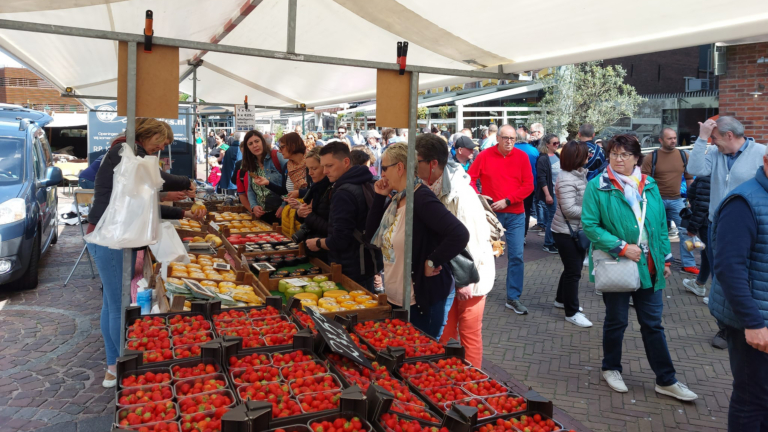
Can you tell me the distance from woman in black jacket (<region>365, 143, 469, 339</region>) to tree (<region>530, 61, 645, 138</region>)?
1861cm

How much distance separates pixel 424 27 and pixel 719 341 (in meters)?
4.22

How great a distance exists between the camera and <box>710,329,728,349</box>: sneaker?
17.1 ft

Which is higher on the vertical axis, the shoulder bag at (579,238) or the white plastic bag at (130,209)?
the white plastic bag at (130,209)

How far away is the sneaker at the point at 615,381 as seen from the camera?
4.36 meters

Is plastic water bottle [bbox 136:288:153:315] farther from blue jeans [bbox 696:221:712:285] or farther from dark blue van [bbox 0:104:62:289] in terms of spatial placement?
blue jeans [bbox 696:221:712:285]

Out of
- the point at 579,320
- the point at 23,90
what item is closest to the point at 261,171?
the point at 579,320

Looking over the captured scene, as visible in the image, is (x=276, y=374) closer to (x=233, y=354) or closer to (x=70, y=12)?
(x=233, y=354)

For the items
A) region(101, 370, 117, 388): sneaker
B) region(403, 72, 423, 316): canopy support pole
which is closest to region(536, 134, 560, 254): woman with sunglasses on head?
region(403, 72, 423, 316): canopy support pole

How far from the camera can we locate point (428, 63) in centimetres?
414

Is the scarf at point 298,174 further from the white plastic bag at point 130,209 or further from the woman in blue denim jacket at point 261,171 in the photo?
the white plastic bag at point 130,209

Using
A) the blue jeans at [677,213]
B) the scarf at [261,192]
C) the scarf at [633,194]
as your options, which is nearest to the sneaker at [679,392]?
the scarf at [633,194]

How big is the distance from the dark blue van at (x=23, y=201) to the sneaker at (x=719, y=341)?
25.1 feet

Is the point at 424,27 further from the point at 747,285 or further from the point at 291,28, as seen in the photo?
the point at 747,285

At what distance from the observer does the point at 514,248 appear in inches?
244
